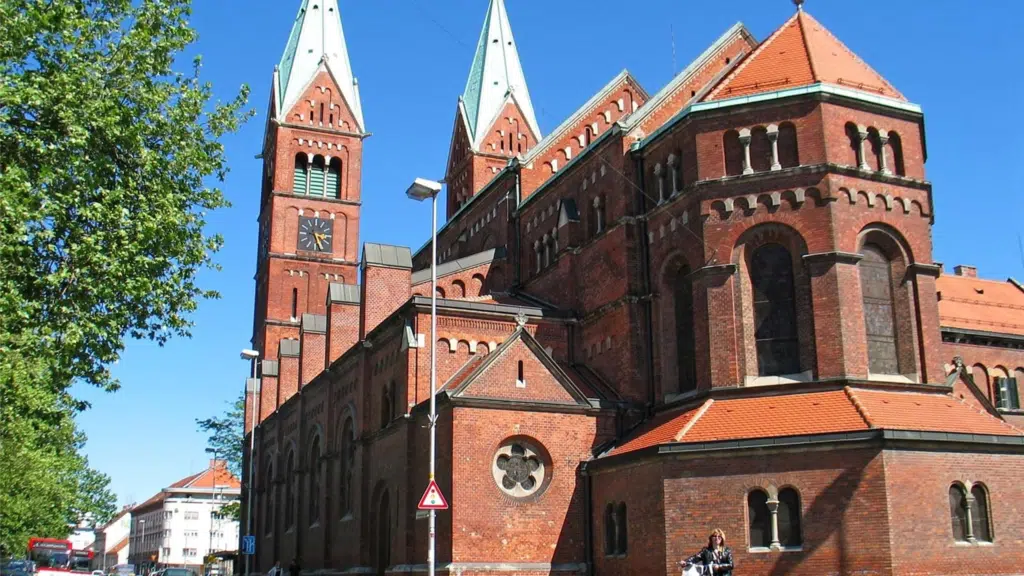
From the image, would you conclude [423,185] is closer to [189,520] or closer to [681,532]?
[681,532]

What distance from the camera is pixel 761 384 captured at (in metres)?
26.9

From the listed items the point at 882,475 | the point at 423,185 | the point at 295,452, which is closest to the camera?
the point at 882,475

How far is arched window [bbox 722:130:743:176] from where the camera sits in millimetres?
28281

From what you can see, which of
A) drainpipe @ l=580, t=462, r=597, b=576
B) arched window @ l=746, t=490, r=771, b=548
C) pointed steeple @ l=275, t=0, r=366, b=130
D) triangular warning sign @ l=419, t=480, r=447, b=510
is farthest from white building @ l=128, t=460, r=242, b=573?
triangular warning sign @ l=419, t=480, r=447, b=510

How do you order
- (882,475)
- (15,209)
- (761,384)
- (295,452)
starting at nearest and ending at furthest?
(15,209) < (882,475) < (761,384) < (295,452)

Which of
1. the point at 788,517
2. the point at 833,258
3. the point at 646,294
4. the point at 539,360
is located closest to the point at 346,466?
the point at 539,360

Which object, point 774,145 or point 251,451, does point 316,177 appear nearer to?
point 251,451

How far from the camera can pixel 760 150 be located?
28.2 meters

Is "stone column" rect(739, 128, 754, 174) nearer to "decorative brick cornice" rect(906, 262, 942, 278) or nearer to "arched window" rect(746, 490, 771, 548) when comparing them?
"decorative brick cornice" rect(906, 262, 942, 278)

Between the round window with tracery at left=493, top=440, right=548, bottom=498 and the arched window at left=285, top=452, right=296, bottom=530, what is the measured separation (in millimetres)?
20231

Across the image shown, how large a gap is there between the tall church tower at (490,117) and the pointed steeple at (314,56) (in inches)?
263

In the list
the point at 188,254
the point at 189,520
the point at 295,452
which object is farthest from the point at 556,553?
the point at 189,520

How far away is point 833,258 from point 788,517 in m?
6.79

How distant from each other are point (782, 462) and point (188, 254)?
14.0 metres
